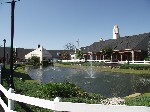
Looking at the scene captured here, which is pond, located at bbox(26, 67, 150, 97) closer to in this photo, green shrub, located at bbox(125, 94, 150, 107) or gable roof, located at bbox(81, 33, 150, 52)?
green shrub, located at bbox(125, 94, 150, 107)

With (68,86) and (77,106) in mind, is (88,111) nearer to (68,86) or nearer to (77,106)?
(77,106)

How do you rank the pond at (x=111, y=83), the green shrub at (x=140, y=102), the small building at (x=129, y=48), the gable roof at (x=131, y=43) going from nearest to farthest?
1. the green shrub at (x=140, y=102)
2. the pond at (x=111, y=83)
3. the small building at (x=129, y=48)
4. the gable roof at (x=131, y=43)

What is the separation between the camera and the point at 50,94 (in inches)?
463

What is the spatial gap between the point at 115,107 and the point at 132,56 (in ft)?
188

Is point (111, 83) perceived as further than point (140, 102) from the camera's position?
Yes

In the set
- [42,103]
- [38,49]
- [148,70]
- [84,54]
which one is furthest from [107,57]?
[42,103]

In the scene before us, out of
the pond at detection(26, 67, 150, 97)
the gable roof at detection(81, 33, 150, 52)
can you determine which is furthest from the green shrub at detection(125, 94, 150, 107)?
the gable roof at detection(81, 33, 150, 52)

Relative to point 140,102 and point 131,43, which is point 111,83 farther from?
point 131,43

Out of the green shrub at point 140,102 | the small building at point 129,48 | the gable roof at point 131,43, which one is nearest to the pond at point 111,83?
the green shrub at point 140,102

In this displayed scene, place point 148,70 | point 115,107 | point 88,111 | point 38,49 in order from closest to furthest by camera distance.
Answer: point 115,107, point 88,111, point 148,70, point 38,49

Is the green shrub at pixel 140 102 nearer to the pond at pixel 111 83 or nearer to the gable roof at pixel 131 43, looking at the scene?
the pond at pixel 111 83

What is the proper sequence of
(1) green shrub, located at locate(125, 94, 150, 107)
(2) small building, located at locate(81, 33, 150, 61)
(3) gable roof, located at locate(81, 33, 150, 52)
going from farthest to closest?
(3) gable roof, located at locate(81, 33, 150, 52) → (2) small building, located at locate(81, 33, 150, 61) → (1) green shrub, located at locate(125, 94, 150, 107)

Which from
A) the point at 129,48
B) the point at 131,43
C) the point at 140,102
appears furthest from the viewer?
the point at 131,43

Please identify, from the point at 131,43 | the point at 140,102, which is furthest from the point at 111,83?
the point at 131,43
